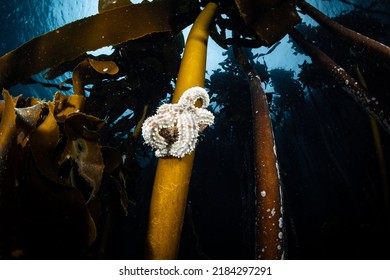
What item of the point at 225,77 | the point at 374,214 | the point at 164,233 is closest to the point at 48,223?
the point at 164,233

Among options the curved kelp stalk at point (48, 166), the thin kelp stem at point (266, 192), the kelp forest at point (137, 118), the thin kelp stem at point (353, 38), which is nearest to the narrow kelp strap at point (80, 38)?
the kelp forest at point (137, 118)

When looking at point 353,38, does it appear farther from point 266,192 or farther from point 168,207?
point 168,207

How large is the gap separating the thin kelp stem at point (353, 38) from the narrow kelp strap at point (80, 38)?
1.06 meters

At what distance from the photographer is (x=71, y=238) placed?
1.21 meters

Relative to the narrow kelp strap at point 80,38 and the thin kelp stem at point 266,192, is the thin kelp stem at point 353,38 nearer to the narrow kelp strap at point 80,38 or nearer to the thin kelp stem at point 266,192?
the thin kelp stem at point 266,192

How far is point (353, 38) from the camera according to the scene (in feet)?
4.92

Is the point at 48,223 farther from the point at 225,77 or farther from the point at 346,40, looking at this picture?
the point at 225,77

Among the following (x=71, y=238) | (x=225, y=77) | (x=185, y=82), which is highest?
(x=225, y=77)

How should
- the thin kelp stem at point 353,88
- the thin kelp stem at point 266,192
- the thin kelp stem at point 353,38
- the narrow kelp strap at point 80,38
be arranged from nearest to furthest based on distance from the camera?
1. the thin kelp stem at point 266,192
2. the thin kelp stem at point 353,88
3. the thin kelp stem at point 353,38
4. the narrow kelp strap at point 80,38

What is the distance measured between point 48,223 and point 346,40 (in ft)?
6.63

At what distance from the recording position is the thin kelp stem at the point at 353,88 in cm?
124

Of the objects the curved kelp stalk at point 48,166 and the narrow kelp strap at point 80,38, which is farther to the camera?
the narrow kelp strap at point 80,38

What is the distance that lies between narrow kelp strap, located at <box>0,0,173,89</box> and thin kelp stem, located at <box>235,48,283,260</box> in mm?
888

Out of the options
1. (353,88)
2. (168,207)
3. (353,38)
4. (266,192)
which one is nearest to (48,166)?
(168,207)
